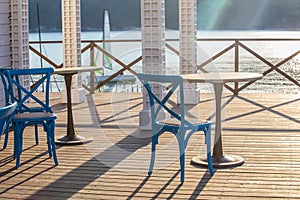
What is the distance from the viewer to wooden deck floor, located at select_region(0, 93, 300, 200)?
4.12m

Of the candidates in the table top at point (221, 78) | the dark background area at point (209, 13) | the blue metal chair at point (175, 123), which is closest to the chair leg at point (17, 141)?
the blue metal chair at point (175, 123)

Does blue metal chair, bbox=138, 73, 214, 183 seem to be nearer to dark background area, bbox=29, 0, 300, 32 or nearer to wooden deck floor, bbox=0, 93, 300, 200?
wooden deck floor, bbox=0, 93, 300, 200

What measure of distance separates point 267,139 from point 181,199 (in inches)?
86.4

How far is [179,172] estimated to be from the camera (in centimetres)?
468

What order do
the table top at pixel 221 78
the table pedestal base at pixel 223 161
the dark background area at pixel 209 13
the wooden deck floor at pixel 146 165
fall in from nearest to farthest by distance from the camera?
the wooden deck floor at pixel 146 165
the table top at pixel 221 78
the table pedestal base at pixel 223 161
the dark background area at pixel 209 13

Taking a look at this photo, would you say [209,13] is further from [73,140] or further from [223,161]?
[223,161]

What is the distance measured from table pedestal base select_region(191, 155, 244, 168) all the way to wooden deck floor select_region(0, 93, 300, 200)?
0.20 feet

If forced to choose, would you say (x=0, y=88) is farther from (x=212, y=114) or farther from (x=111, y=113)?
(x=212, y=114)

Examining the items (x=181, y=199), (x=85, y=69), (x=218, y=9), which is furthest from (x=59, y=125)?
(x=218, y=9)

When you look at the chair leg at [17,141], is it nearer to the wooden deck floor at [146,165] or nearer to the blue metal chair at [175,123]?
the wooden deck floor at [146,165]

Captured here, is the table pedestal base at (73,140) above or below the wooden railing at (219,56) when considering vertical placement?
below

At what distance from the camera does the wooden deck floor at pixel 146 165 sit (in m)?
4.12

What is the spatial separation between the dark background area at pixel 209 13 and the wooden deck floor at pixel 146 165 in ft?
22.8

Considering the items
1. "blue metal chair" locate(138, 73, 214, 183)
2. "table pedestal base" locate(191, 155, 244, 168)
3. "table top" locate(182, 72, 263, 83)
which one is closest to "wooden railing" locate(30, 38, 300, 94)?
"table pedestal base" locate(191, 155, 244, 168)
